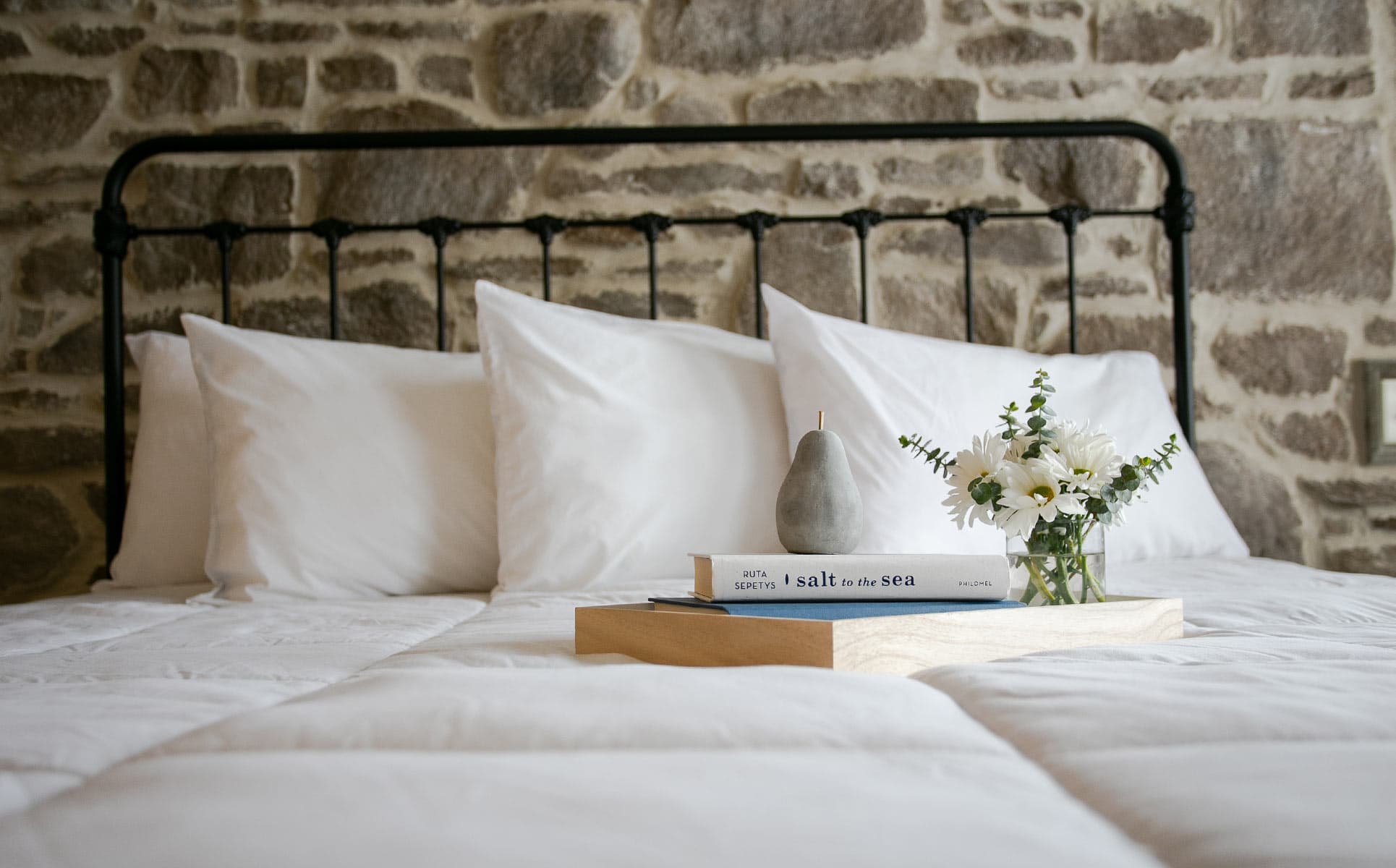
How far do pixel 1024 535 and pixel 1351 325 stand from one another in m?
1.55

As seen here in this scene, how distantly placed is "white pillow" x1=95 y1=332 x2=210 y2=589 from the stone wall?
37 centimetres

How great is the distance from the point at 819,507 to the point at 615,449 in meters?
0.57

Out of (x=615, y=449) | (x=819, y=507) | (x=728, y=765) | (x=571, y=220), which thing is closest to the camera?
(x=728, y=765)

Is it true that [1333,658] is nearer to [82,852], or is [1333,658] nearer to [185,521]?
[82,852]

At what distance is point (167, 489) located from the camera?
5.10 ft

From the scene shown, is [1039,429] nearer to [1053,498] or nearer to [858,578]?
[1053,498]

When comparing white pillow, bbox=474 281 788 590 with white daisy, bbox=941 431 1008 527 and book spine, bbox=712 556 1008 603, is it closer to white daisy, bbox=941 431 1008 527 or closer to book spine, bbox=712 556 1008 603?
white daisy, bbox=941 431 1008 527

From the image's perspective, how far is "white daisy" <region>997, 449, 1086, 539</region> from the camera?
2.81 ft

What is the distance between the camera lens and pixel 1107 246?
2.04m

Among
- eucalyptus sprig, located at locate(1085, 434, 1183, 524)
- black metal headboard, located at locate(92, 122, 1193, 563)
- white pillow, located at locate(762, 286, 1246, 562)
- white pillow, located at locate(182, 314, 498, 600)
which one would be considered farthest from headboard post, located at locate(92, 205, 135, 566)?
eucalyptus sprig, located at locate(1085, 434, 1183, 524)

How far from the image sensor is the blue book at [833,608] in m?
0.72

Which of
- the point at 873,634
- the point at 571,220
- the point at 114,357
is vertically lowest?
the point at 873,634

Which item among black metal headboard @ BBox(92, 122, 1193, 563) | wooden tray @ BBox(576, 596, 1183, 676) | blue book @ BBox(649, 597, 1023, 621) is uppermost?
black metal headboard @ BBox(92, 122, 1193, 563)

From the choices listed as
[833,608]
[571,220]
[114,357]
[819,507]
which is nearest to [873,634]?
[833,608]
